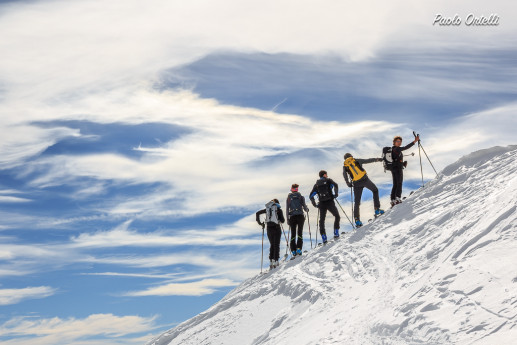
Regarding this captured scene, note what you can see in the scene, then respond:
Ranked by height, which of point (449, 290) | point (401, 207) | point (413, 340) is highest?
point (401, 207)

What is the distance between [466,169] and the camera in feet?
56.1

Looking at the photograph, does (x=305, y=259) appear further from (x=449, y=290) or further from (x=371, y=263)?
(x=449, y=290)

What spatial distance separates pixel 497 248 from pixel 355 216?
8261mm

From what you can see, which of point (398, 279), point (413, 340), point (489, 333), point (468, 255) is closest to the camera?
point (489, 333)

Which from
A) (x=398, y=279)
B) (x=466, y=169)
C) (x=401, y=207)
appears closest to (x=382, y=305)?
(x=398, y=279)

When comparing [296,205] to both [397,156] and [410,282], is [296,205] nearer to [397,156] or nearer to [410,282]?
[397,156]

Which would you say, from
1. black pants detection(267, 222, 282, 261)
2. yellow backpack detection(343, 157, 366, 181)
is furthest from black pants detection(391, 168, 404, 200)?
black pants detection(267, 222, 282, 261)

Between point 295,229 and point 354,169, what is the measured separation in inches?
123

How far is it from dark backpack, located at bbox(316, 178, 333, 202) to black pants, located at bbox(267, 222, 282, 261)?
7.68ft

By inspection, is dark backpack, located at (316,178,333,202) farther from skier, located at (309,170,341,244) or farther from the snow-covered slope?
the snow-covered slope

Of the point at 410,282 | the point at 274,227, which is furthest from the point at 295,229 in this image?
the point at 410,282

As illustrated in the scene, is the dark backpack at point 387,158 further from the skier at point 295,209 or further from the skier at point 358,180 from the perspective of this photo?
the skier at point 295,209

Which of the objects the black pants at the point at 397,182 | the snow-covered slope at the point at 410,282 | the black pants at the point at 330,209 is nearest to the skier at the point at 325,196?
the black pants at the point at 330,209

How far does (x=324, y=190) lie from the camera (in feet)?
58.7
